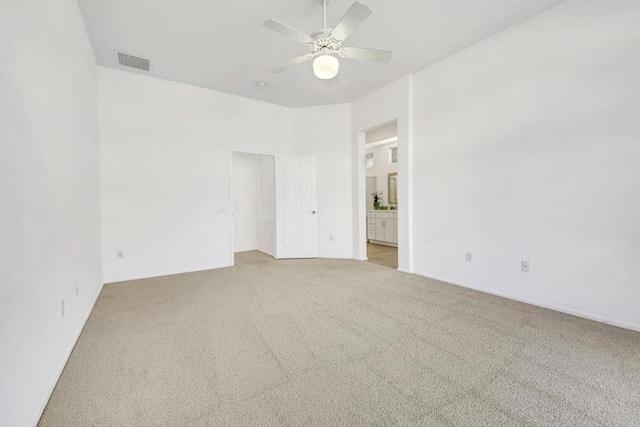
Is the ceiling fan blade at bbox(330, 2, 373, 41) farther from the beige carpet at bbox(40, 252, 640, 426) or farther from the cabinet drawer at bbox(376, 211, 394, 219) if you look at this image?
the cabinet drawer at bbox(376, 211, 394, 219)

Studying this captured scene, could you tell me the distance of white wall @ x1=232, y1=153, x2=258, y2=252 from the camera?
20.4 ft

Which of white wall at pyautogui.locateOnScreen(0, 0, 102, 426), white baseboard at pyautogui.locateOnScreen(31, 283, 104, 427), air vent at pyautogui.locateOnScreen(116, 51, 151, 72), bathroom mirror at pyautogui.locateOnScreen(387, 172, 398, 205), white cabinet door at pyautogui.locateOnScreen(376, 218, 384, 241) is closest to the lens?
white wall at pyautogui.locateOnScreen(0, 0, 102, 426)

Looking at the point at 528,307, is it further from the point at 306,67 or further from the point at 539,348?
the point at 306,67

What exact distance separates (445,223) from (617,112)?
187 centimetres

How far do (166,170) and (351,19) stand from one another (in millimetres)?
3405

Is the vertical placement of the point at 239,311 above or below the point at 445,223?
below

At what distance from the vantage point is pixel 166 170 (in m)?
4.12

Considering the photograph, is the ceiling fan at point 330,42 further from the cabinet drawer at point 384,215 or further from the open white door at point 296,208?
the cabinet drawer at point 384,215

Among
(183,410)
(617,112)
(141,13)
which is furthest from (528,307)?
(141,13)

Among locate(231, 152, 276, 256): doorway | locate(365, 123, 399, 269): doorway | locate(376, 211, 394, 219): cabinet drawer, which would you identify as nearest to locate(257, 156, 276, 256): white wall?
locate(231, 152, 276, 256): doorway

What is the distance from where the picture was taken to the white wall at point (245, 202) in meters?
6.23

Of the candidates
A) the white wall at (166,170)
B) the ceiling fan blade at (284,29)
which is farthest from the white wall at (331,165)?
the ceiling fan blade at (284,29)

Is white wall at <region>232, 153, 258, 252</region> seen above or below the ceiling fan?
below

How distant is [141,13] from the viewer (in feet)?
8.72
